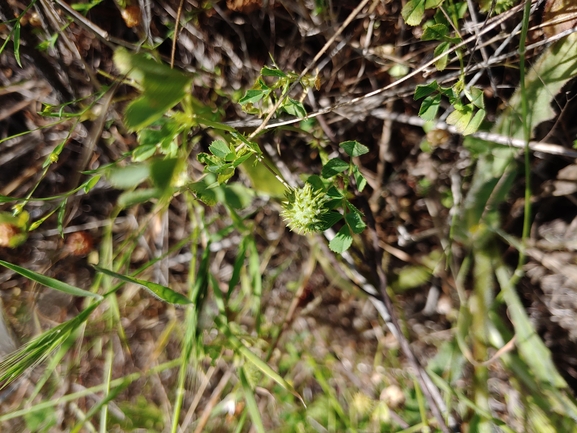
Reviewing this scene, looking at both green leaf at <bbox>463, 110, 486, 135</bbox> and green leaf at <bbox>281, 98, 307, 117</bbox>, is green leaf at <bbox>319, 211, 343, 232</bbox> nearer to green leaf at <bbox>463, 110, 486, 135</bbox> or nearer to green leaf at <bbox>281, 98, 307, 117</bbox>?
green leaf at <bbox>281, 98, 307, 117</bbox>

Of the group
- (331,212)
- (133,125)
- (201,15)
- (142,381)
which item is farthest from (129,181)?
(142,381)

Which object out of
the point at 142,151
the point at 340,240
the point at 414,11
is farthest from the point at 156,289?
the point at 414,11

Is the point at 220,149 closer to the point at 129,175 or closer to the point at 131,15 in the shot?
the point at 129,175

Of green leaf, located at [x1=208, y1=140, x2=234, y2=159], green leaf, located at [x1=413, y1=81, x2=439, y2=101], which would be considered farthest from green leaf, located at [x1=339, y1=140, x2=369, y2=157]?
green leaf, located at [x1=208, y1=140, x2=234, y2=159]

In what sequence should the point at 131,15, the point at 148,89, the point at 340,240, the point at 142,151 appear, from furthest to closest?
the point at 131,15
the point at 340,240
the point at 142,151
the point at 148,89

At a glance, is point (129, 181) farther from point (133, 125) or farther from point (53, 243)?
point (53, 243)

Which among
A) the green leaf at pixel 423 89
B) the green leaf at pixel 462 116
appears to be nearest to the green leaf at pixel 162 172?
the green leaf at pixel 423 89
